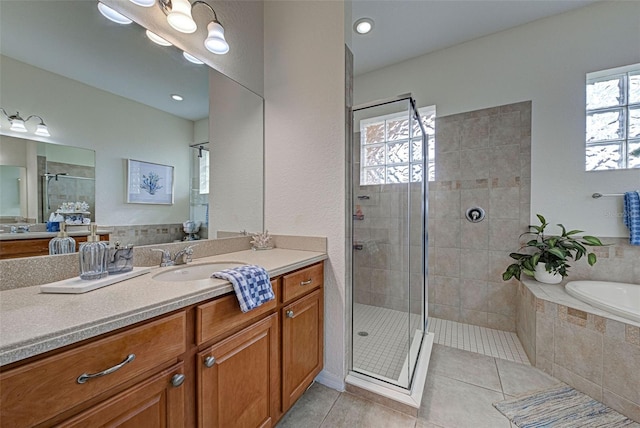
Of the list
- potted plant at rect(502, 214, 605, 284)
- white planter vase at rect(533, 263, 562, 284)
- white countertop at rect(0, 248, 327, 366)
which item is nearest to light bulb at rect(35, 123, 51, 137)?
white countertop at rect(0, 248, 327, 366)

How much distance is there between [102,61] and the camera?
113 cm

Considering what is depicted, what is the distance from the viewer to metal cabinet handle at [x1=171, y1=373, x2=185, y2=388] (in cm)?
77

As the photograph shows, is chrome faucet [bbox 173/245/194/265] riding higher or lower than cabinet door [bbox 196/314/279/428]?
higher

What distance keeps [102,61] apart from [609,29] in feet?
11.8

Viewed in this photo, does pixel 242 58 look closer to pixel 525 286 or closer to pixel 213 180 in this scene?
pixel 213 180

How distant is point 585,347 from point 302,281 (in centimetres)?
187

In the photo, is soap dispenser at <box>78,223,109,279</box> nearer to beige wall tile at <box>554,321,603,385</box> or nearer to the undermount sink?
the undermount sink

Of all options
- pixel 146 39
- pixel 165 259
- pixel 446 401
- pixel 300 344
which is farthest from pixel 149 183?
pixel 446 401

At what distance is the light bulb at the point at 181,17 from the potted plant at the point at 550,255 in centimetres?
293

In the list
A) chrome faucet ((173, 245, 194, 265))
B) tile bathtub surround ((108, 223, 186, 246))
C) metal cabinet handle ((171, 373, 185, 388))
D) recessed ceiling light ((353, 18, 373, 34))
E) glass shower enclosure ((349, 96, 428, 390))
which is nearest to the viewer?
metal cabinet handle ((171, 373, 185, 388))

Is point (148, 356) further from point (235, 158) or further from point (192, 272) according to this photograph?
point (235, 158)

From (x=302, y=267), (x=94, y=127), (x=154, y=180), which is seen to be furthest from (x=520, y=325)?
(x=94, y=127)

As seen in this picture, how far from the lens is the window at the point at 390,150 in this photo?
1.98 m

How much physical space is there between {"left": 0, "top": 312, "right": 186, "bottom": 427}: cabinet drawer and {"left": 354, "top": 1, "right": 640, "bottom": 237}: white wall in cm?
292
